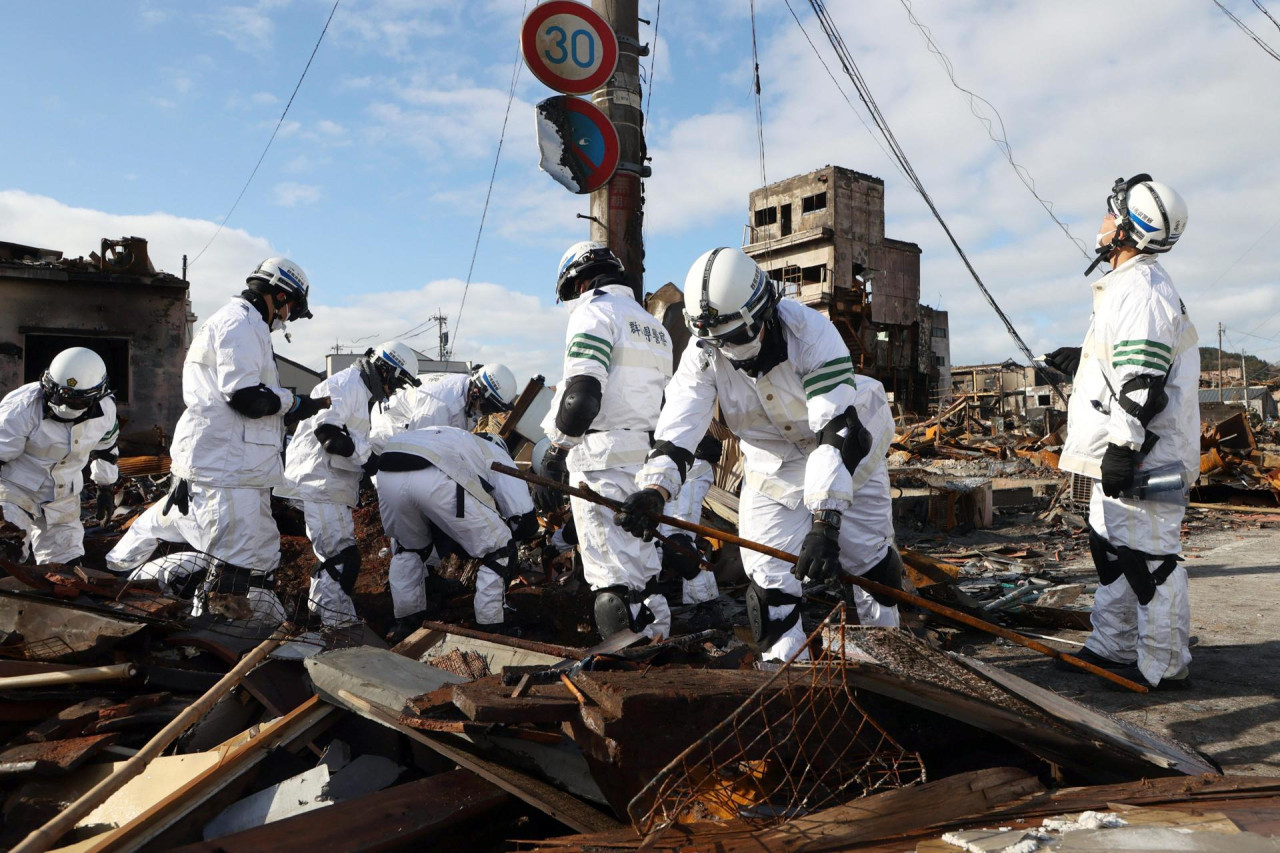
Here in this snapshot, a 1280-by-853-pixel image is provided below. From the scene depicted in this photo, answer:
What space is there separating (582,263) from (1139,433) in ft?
9.92

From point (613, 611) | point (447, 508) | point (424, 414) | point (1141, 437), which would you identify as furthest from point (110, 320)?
point (1141, 437)

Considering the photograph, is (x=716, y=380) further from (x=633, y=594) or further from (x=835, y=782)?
(x=835, y=782)

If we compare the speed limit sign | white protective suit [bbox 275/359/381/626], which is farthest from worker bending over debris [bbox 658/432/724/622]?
the speed limit sign

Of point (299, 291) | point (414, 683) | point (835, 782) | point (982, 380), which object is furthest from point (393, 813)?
point (982, 380)

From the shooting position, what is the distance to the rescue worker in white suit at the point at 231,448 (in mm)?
4992

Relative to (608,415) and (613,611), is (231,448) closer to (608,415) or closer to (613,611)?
(608,415)

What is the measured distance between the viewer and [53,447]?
23.4 ft

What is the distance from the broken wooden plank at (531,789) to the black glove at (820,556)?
122cm

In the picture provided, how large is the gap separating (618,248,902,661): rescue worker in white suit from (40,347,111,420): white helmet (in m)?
5.55

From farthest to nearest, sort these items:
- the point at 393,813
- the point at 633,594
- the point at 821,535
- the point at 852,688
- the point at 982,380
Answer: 1. the point at 982,380
2. the point at 633,594
3. the point at 821,535
4. the point at 852,688
5. the point at 393,813

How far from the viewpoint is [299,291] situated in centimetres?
545

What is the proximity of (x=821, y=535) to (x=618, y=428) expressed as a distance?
1.81m

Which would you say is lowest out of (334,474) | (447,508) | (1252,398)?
(447,508)

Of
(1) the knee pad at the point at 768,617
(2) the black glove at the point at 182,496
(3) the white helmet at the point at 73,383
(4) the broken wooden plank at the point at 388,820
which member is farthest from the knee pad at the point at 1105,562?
(3) the white helmet at the point at 73,383
